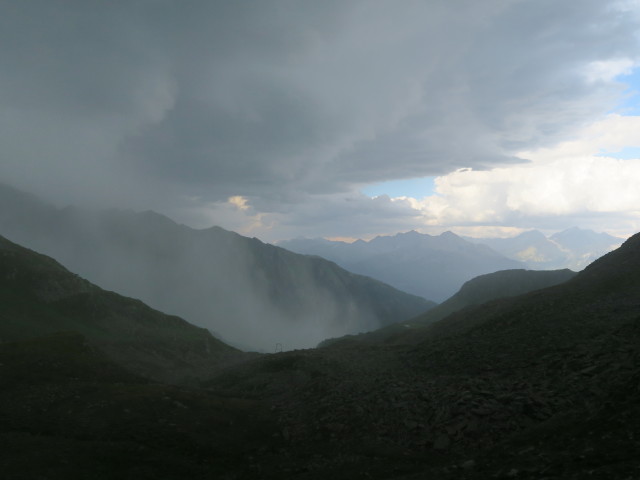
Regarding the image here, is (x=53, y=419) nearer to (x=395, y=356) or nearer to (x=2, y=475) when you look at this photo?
(x=2, y=475)

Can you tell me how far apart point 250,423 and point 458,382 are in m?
15.5

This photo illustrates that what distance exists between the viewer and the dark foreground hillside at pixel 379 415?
17.4 meters

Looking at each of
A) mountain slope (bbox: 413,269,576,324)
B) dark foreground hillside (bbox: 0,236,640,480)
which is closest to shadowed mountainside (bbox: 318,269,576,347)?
mountain slope (bbox: 413,269,576,324)

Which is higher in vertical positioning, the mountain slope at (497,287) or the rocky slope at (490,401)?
the mountain slope at (497,287)

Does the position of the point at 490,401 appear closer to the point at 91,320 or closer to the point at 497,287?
the point at 91,320

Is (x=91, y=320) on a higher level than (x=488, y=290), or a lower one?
higher

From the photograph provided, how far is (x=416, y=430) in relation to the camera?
24.3m

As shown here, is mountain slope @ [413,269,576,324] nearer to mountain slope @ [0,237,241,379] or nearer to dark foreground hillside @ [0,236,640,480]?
mountain slope @ [0,237,241,379]

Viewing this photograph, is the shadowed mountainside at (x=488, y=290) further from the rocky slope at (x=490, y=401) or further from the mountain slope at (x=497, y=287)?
the rocky slope at (x=490, y=401)

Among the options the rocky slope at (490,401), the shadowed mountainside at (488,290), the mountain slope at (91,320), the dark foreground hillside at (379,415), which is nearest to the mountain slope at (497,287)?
the shadowed mountainside at (488,290)

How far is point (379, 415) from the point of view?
27094 millimetres

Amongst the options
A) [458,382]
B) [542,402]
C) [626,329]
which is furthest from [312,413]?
[626,329]

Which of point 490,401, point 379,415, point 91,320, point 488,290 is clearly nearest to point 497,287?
point 488,290

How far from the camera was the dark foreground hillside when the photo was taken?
1739cm
